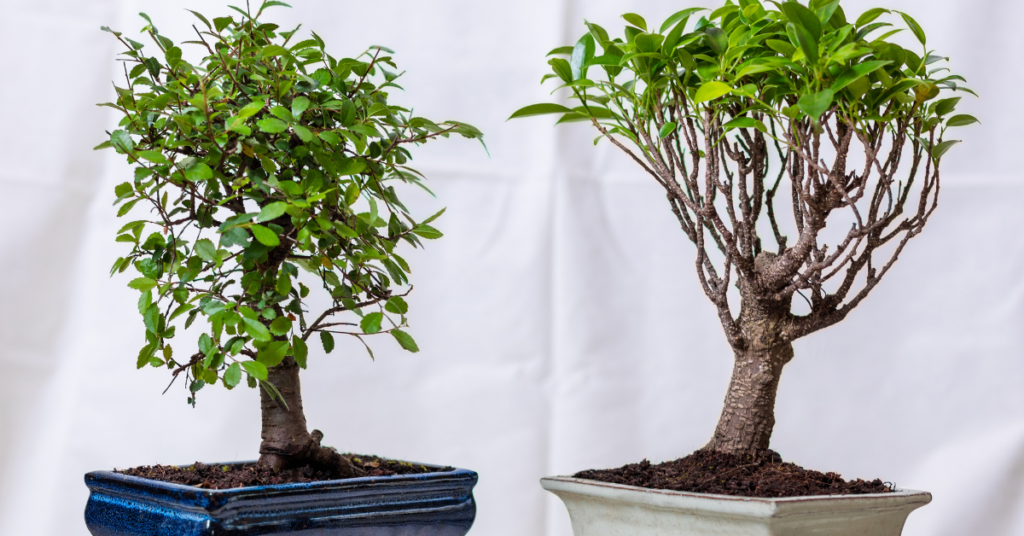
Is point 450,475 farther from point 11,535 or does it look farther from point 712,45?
point 11,535

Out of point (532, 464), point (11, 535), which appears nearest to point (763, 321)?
point (532, 464)

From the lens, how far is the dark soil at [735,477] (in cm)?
96

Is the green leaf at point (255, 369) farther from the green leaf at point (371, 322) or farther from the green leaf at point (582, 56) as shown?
the green leaf at point (582, 56)

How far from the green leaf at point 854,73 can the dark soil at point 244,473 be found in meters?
0.60

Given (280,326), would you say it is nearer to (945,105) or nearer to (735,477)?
(735,477)

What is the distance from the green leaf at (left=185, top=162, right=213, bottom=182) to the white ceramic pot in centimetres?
48

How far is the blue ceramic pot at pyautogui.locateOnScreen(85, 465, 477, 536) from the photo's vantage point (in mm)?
897

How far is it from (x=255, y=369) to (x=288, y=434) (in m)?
0.19

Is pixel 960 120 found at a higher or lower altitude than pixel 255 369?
higher

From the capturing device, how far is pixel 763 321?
113 cm

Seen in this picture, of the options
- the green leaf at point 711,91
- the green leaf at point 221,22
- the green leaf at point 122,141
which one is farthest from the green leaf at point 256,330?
the green leaf at point 711,91

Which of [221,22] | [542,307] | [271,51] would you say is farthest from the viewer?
[542,307]

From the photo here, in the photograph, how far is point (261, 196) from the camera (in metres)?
0.98

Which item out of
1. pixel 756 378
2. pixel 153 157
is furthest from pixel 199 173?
pixel 756 378
